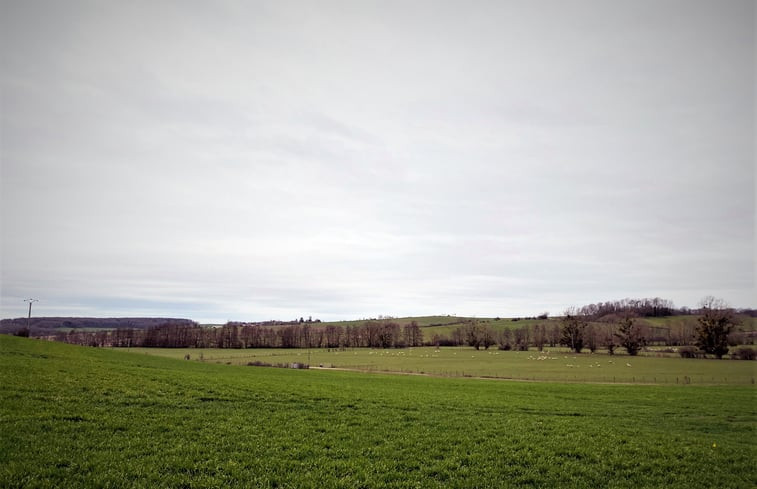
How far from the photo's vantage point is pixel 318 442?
49.8ft

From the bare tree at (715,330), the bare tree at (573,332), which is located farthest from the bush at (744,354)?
the bare tree at (573,332)

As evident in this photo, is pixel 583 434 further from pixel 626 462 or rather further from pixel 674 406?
pixel 674 406

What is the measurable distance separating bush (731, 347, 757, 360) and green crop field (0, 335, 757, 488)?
336ft

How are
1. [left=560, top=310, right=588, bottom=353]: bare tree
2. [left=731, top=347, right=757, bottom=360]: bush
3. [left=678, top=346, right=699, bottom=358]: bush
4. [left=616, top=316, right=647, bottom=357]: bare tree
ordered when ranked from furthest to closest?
[left=560, top=310, right=588, bottom=353]: bare tree, [left=616, top=316, right=647, bottom=357]: bare tree, [left=678, top=346, right=699, bottom=358]: bush, [left=731, top=347, right=757, bottom=360]: bush

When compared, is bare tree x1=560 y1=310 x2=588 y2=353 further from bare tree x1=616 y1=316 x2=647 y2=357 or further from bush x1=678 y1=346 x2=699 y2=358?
bush x1=678 y1=346 x2=699 y2=358

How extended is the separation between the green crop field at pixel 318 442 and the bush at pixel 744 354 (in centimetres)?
10228

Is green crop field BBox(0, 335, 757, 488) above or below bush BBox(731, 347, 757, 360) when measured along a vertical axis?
above

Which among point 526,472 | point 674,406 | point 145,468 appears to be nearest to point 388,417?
point 526,472

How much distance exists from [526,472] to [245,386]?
66.4ft

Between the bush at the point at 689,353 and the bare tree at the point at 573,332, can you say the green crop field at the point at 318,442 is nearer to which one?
the bush at the point at 689,353

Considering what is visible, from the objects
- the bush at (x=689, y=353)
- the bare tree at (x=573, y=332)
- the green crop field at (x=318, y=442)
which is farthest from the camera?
the bare tree at (x=573, y=332)

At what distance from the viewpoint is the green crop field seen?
38.4 ft

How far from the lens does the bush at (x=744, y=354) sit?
9975cm

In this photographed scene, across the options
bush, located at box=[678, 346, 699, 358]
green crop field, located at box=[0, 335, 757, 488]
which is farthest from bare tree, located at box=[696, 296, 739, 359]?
green crop field, located at box=[0, 335, 757, 488]
